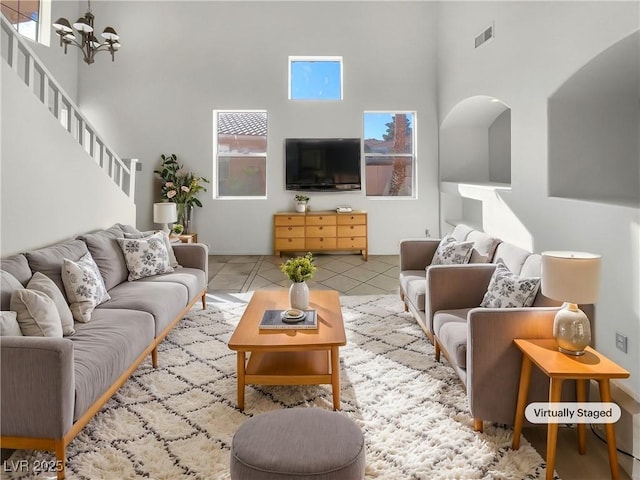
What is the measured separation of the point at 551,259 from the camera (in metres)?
2.18

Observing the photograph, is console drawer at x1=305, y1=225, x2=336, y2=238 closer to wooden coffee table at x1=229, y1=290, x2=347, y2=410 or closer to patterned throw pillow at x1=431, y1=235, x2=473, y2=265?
patterned throw pillow at x1=431, y1=235, x2=473, y2=265

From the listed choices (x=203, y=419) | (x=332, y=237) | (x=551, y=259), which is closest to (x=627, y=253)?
(x=551, y=259)

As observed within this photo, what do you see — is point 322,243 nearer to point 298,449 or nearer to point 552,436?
point 552,436

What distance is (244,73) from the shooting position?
302 inches

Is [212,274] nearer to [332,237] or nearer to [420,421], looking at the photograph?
[332,237]

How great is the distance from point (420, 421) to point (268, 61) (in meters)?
6.70

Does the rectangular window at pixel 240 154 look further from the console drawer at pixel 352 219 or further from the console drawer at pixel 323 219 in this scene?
the console drawer at pixel 352 219

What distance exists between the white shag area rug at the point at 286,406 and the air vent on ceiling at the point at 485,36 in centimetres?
375

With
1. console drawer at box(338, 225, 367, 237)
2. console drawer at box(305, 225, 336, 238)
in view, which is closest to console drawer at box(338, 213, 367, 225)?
console drawer at box(338, 225, 367, 237)

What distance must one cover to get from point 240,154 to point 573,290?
6.68m

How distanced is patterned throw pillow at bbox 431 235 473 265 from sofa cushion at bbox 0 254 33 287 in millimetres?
3209

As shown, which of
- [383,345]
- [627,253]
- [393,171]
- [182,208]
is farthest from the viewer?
[393,171]

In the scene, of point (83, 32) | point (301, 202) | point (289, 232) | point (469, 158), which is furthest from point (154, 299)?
point (469, 158)

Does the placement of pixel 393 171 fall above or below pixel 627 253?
above
